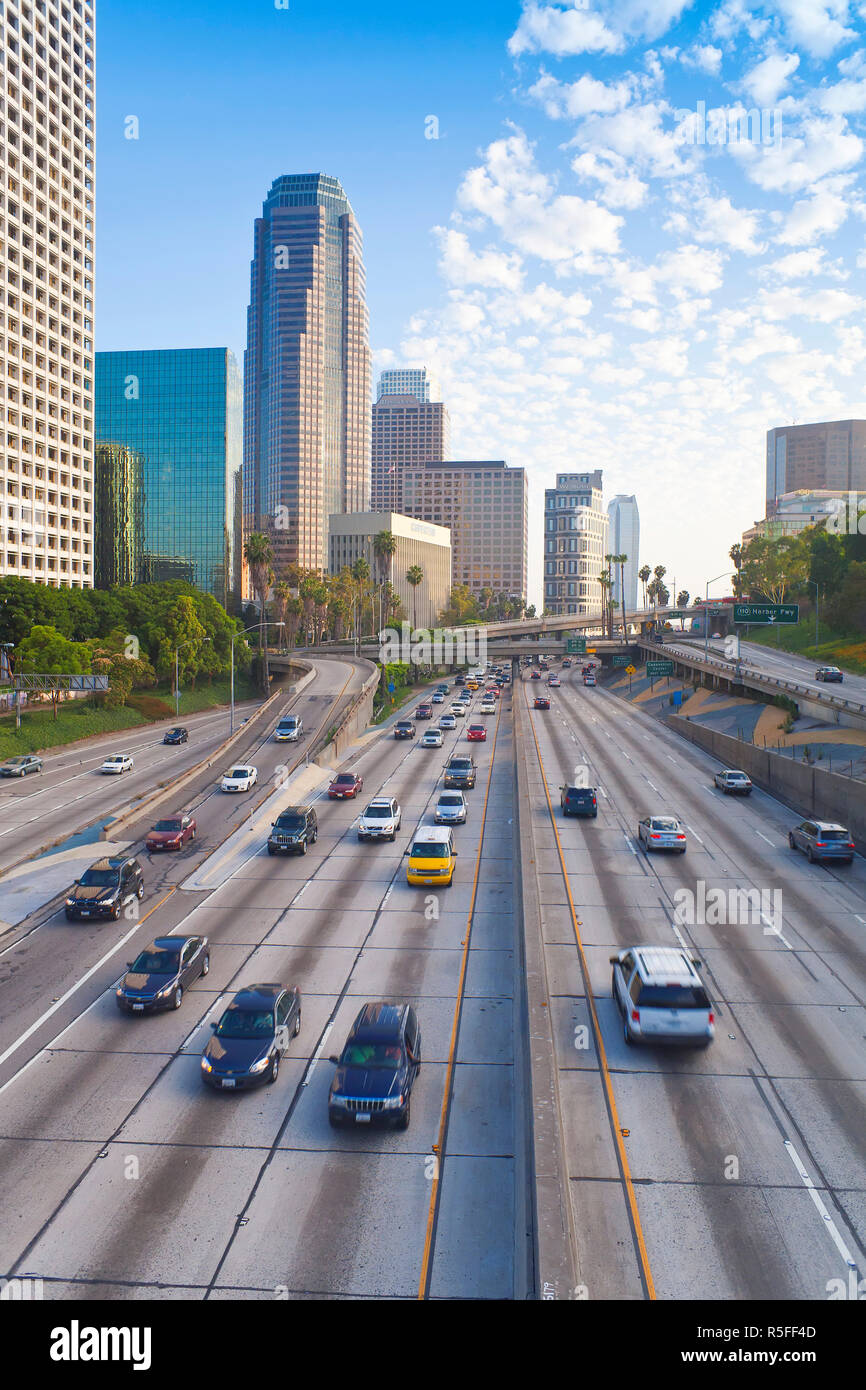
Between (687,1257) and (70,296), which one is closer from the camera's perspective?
(687,1257)

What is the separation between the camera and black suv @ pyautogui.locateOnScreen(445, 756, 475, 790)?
50.0 m

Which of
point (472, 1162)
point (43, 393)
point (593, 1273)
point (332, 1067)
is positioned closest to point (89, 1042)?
point (332, 1067)

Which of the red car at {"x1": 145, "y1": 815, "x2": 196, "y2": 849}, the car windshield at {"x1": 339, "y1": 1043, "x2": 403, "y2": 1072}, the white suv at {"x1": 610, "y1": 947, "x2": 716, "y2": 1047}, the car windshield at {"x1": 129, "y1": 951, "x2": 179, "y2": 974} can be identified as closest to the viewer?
the car windshield at {"x1": 339, "y1": 1043, "x2": 403, "y2": 1072}

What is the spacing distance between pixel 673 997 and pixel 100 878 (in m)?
19.0

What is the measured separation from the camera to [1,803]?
161ft

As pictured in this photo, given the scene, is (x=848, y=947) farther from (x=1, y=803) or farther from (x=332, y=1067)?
(x=1, y=803)

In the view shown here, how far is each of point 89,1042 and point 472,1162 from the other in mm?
9595

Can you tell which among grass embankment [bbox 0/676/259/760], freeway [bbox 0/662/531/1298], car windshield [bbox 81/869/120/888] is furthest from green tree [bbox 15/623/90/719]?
freeway [bbox 0/662/531/1298]

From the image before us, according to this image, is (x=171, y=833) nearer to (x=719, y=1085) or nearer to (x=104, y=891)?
(x=104, y=891)

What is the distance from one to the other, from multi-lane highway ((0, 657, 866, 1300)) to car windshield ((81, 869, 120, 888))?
136 centimetres

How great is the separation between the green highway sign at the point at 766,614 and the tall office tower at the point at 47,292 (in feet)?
251

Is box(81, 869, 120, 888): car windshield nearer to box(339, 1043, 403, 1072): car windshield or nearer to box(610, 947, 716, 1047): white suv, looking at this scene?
box(339, 1043, 403, 1072): car windshield

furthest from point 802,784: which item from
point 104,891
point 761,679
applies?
point 104,891

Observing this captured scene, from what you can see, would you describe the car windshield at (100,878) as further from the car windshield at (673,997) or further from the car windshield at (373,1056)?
the car windshield at (673,997)
